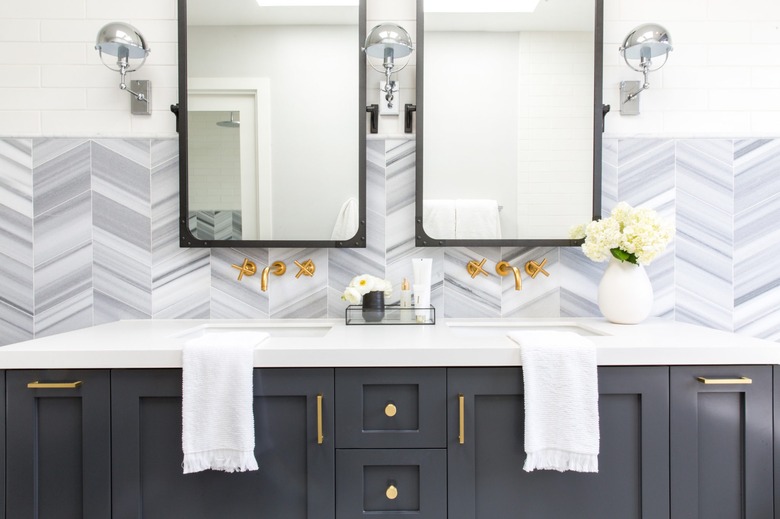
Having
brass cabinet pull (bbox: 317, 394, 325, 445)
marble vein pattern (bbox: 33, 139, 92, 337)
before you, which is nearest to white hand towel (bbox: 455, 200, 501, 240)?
brass cabinet pull (bbox: 317, 394, 325, 445)

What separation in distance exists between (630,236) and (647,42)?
708 mm

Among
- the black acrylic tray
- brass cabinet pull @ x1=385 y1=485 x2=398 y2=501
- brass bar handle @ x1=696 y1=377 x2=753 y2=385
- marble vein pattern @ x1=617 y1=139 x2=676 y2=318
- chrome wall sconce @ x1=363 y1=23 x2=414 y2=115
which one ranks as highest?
chrome wall sconce @ x1=363 y1=23 x2=414 y2=115

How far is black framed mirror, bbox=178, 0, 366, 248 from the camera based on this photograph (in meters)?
1.78

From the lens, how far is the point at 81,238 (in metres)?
1.85

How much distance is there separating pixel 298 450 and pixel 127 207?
1.19 m

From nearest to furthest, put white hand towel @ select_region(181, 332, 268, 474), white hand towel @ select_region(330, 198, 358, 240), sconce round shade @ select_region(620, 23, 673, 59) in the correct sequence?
1. white hand towel @ select_region(181, 332, 268, 474)
2. sconce round shade @ select_region(620, 23, 673, 59)
3. white hand towel @ select_region(330, 198, 358, 240)

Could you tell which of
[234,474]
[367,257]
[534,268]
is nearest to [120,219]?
[367,257]

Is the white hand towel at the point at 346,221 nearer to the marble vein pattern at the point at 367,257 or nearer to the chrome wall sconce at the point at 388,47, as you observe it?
the marble vein pattern at the point at 367,257

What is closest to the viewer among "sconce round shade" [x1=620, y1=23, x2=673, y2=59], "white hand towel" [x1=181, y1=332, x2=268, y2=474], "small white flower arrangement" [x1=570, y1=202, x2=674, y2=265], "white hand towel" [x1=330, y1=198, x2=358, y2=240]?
"white hand towel" [x1=181, y1=332, x2=268, y2=474]

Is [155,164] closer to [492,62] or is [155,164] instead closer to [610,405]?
[492,62]

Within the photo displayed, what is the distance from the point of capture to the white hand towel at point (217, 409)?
1234 mm

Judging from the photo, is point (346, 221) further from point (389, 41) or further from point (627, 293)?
point (627, 293)

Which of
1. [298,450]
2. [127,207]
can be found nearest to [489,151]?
[298,450]

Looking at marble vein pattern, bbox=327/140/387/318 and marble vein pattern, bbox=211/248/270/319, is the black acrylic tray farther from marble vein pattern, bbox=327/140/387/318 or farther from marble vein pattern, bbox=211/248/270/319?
marble vein pattern, bbox=211/248/270/319
